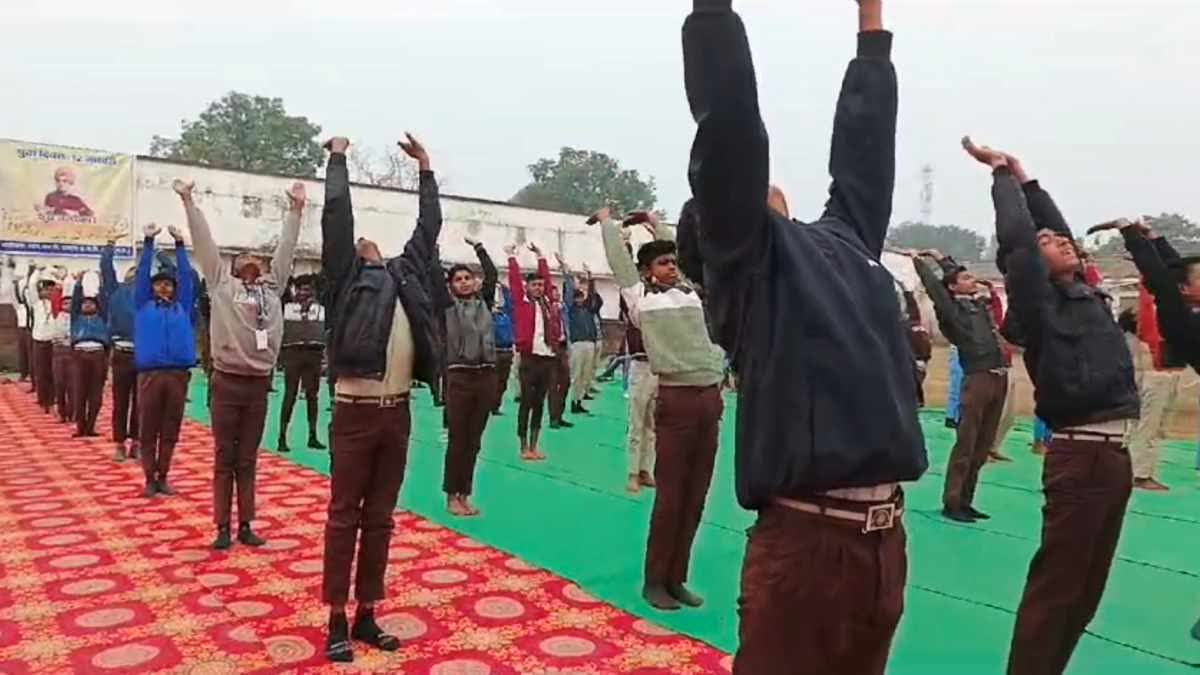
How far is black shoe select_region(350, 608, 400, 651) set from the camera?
3.59 meters

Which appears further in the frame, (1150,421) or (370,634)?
(1150,421)

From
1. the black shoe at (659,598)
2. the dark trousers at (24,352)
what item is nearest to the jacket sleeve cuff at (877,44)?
the black shoe at (659,598)

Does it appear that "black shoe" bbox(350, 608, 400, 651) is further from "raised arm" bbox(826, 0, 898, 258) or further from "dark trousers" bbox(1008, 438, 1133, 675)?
"raised arm" bbox(826, 0, 898, 258)

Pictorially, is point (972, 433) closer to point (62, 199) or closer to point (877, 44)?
point (877, 44)

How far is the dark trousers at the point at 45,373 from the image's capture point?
36.6ft

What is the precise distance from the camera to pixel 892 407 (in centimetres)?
170

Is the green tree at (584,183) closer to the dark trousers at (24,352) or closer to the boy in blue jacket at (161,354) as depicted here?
the dark trousers at (24,352)

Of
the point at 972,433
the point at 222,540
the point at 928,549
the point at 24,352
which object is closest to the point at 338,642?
the point at 222,540

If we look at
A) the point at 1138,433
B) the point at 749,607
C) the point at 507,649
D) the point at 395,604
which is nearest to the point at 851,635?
the point at 749,607

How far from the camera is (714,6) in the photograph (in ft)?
5.40

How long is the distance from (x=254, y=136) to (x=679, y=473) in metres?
28.9

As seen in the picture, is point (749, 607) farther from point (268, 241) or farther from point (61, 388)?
point (268, 241)

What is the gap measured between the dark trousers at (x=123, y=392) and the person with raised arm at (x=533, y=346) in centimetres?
344

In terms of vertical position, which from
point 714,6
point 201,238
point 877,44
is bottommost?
point 201,238
